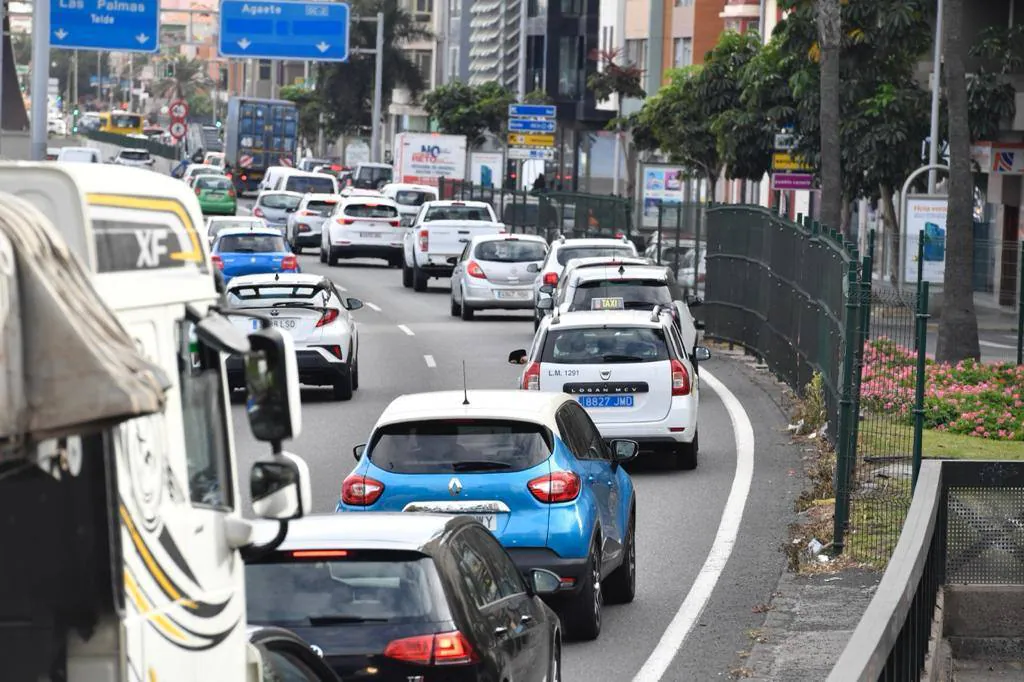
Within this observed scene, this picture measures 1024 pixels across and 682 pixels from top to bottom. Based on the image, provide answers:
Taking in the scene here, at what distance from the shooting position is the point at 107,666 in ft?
17.9

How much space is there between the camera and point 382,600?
851cm

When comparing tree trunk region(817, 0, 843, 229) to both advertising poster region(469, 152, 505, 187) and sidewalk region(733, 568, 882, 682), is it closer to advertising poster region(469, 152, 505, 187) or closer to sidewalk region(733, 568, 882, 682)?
sidewalk region(733, 568, 882, 682)

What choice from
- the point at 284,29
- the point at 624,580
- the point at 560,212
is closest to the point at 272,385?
the point at 624,580

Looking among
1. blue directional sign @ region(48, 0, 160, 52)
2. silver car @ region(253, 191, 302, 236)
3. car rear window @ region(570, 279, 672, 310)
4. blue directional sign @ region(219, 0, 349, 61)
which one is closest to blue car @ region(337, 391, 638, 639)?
car rear window @ region(570, 279, 672, 310)

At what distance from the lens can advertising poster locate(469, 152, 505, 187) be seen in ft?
274

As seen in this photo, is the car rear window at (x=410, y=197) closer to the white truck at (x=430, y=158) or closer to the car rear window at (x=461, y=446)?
the white truck at (x=430, y=158)

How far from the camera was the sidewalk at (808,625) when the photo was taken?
12.2 metres

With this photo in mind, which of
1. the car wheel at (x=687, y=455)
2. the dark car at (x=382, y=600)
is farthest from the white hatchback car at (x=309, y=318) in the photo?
the dark car at (x=382, y=600)

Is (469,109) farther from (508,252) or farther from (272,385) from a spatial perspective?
(272,385)

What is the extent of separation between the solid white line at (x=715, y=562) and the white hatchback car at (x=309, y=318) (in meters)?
4.61

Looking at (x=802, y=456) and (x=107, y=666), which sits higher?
(x=107, y=666)

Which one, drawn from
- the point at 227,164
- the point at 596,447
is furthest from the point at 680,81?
the point at 596,447

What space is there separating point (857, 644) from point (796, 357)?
18.7 m

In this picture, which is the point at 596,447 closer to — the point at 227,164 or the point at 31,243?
the point at 31,243
